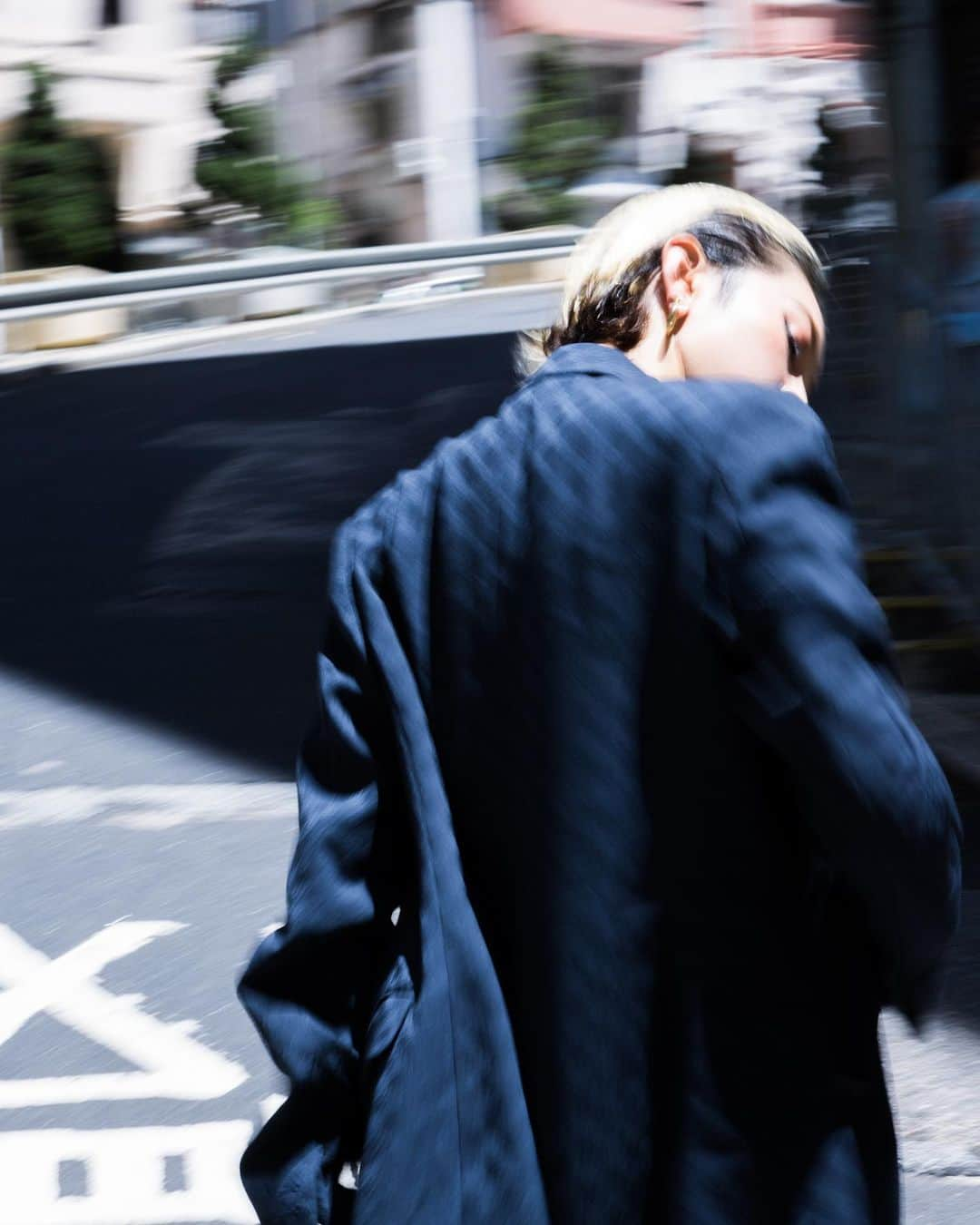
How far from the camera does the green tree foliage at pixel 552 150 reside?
34.8m

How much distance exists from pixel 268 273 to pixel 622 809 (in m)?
15.7

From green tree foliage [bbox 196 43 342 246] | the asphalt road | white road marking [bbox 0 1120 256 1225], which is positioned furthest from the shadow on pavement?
green tree foliage [bbox 196 43 342 246]

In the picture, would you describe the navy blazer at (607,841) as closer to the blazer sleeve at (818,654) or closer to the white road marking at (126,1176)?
the blazer sleeve at (818,654)

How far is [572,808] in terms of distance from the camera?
1620 mm

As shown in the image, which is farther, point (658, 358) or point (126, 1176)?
point (126, 1176)

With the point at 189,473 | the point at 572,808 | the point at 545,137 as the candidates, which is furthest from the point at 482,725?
the point at 545,137

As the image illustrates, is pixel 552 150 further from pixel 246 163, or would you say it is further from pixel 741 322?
pixel 741 322

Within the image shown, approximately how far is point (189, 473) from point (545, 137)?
85.0ft

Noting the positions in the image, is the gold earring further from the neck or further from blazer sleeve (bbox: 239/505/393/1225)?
blazer sleeve (bbox: 239/505/393/1225)

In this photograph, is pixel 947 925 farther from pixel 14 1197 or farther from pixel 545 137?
pixel 545 137

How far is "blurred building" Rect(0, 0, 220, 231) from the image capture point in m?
30.5

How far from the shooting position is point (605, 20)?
136ft

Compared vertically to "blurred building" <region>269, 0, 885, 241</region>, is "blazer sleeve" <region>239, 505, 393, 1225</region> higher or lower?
higher

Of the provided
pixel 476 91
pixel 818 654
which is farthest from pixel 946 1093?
pixel 476 91
